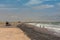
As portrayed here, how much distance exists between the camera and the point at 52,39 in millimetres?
7730

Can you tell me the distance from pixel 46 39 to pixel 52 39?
0.96 m

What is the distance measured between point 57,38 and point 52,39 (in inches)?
23.5

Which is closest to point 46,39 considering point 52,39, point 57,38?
point 52,39

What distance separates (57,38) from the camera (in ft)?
23.5

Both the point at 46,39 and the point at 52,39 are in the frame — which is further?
the point at 46,39

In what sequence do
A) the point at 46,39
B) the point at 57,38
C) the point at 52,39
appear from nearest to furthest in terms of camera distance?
the point at 57,38 → the point at 52,39 → the point at 46,39

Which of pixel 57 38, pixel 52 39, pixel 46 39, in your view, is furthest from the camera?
pixel 46 39

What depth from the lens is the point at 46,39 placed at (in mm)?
8672

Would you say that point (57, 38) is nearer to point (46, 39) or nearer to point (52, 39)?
point (52, 39)

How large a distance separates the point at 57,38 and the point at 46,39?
1.56m

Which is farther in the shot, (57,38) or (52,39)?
(52,39)
